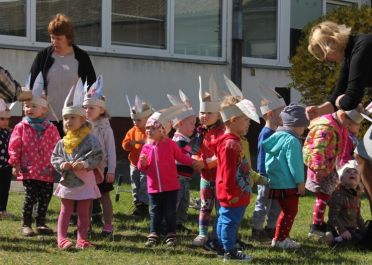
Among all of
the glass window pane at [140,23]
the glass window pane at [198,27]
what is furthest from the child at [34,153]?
the glass window pane at [198,27]

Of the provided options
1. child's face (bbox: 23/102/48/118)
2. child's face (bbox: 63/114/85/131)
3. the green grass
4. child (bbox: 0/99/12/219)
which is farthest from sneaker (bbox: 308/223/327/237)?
child (bbox: 0/99/12/219)

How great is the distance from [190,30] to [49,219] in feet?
26.5

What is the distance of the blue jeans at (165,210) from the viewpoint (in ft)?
21.9

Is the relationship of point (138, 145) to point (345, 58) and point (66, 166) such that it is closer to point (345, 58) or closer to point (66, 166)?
point (66, 166)

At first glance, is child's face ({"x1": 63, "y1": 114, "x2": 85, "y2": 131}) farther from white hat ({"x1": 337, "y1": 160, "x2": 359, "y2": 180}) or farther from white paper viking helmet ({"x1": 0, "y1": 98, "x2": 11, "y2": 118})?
white hat ({"x1": 337, "y1": 160, "x2": 359, "y2": 180})

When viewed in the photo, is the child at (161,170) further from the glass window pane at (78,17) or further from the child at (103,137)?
the glass window pane at (78,17)

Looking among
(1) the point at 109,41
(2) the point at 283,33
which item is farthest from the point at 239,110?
(2) the point at 283,33

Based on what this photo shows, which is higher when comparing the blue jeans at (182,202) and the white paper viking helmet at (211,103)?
the white paper viking helmet at (211,103)

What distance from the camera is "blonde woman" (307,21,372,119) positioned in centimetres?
601

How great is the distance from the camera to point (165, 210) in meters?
6.75

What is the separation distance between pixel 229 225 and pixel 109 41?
26.8 ft

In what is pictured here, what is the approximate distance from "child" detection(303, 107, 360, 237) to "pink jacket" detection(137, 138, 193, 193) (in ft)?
3.92

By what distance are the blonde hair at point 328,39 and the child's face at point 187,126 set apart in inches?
57.2

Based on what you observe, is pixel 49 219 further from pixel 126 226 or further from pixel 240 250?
pixel 240 250
